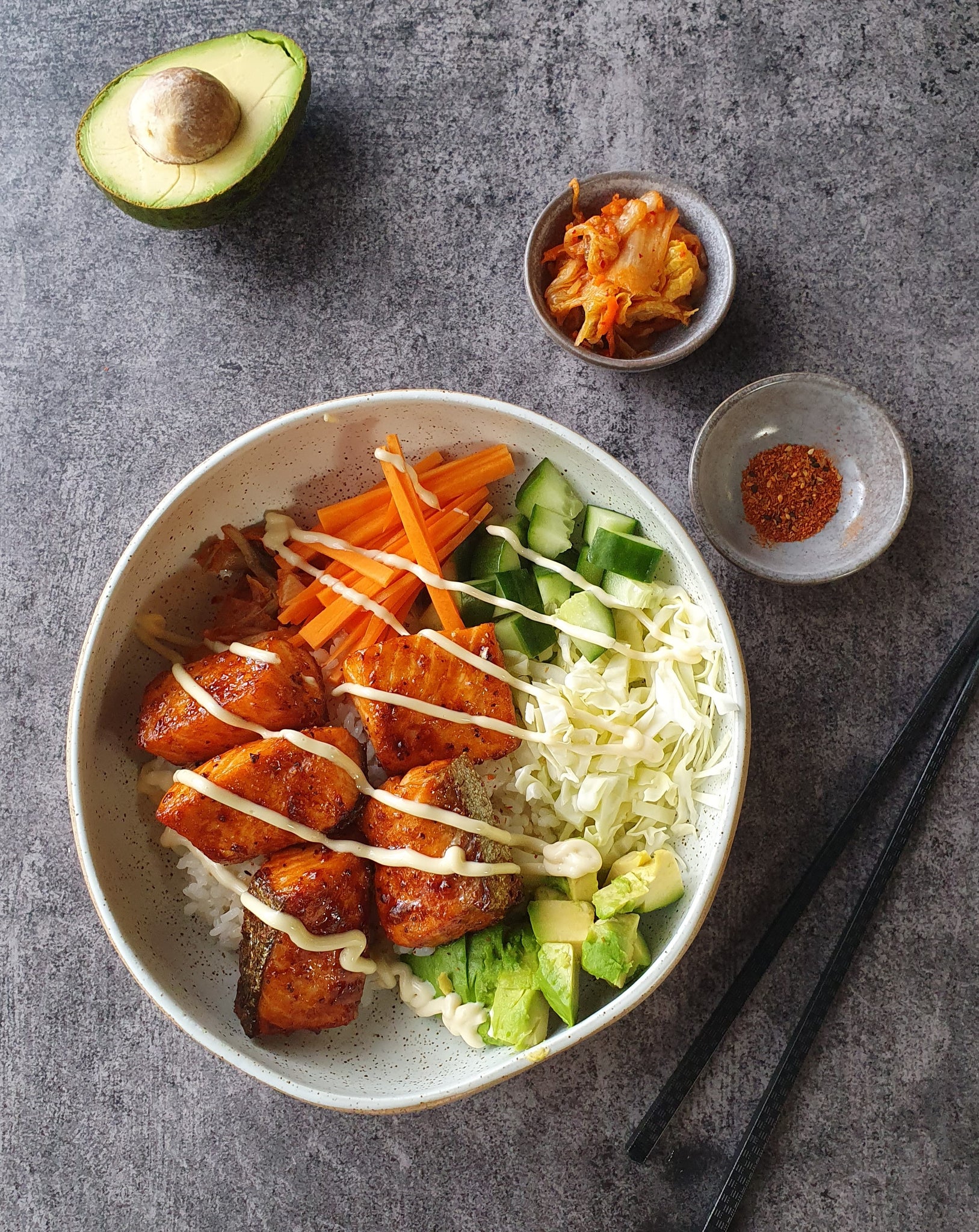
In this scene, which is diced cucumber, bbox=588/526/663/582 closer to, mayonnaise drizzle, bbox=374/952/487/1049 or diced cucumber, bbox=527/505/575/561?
diced cucumber, bbox=527/505/575/561

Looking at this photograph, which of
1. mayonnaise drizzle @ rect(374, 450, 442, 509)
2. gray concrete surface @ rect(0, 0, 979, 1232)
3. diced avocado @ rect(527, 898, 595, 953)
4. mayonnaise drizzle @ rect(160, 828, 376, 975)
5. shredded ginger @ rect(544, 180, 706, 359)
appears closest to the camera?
mayonnaise drizzle @ rect(160, 828, 376, 975)

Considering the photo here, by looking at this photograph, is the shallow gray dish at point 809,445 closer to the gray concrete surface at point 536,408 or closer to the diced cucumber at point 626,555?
the gray concrete surface at point 536,408

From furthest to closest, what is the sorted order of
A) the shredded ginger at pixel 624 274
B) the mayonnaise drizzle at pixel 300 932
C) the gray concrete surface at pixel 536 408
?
1. the gray concrete surface at pixel 536 408
2. the shredded ginger at pixel 624 274
3. the mayonnaise drizzle at pixel 300 932

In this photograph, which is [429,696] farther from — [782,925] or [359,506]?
[782,925]

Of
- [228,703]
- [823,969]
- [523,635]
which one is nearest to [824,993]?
[823,969]

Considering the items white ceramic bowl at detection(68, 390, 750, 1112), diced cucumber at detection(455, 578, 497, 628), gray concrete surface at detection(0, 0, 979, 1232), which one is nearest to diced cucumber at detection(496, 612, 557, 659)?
diced cucumber at detection(455, 578, 497, 628)

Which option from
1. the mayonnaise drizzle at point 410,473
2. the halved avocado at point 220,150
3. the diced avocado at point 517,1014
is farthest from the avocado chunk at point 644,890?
the halved avocado at point 220,150

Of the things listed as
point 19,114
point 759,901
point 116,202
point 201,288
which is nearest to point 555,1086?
point 759,901
